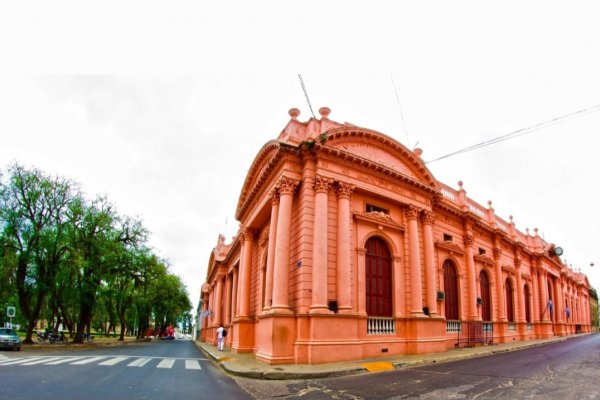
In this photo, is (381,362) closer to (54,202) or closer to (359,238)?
(359,238)

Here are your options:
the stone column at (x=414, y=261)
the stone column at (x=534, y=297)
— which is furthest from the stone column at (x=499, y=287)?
the stone column at (x=414, y=261)

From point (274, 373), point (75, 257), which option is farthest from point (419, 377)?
point (75, 257)

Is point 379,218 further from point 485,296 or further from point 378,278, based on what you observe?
point 485,296

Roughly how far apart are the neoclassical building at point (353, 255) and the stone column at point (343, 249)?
4 centimetres

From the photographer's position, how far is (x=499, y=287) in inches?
918

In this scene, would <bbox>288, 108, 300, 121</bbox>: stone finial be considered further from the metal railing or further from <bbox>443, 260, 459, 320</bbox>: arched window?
<bbox>443, 260, 459, 320</bbox>: arched window

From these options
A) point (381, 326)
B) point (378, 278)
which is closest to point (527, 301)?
point (378, 278)

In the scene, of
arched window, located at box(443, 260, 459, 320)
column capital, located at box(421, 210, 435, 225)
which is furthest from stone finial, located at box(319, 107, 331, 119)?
arched window, located at box(443, 260, 459, 320)

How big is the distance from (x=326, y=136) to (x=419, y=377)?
893cm

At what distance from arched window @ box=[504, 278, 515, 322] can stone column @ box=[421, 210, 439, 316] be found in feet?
39.0

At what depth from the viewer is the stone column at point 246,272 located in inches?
A: 751

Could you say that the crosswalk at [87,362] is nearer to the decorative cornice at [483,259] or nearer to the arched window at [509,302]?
the decorative cornice at [483,259]

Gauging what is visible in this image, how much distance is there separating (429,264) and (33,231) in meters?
23.9

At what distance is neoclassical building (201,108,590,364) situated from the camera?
42.7 feet
